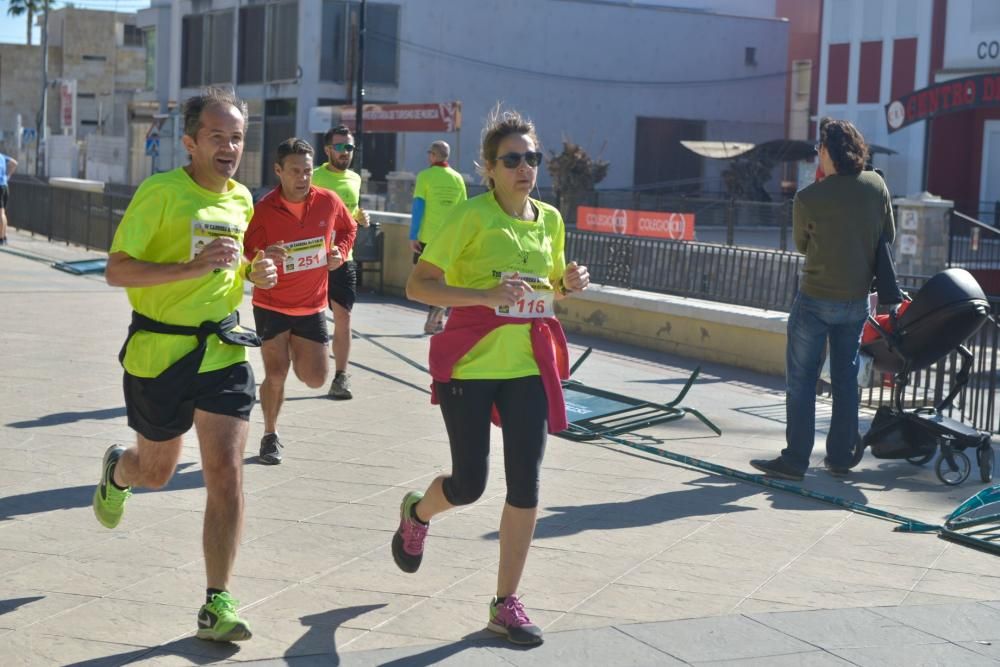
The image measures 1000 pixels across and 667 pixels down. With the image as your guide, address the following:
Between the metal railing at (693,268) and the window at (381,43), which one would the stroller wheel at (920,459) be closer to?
the metal railing at (693,268)

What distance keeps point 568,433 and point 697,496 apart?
5.45 ft

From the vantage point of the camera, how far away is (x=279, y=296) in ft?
25.8

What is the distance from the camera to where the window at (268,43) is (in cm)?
4606

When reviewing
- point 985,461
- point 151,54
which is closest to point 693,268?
point 985,461

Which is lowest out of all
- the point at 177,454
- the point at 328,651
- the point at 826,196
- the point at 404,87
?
the point at 328,651

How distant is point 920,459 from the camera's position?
8.45 meters

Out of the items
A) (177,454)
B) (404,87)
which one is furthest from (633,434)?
(404,87)

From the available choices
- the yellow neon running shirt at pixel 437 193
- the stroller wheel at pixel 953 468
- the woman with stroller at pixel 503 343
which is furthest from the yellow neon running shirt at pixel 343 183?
the woman with stroller at pixel 503 343

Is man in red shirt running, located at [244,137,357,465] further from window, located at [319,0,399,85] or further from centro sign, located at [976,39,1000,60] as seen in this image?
Result: window, located at [319,0,399,85]

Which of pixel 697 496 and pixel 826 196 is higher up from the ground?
pixel 826 196

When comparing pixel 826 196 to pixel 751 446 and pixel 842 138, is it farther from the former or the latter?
pixel 751 446

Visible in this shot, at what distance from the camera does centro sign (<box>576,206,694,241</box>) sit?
1967 cm

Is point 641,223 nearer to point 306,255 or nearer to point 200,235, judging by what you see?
point 306,255

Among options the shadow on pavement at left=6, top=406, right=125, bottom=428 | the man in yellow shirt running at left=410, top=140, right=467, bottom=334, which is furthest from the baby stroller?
the man in yellow shirt running at left=410, top=140, right=467, bottom=334
